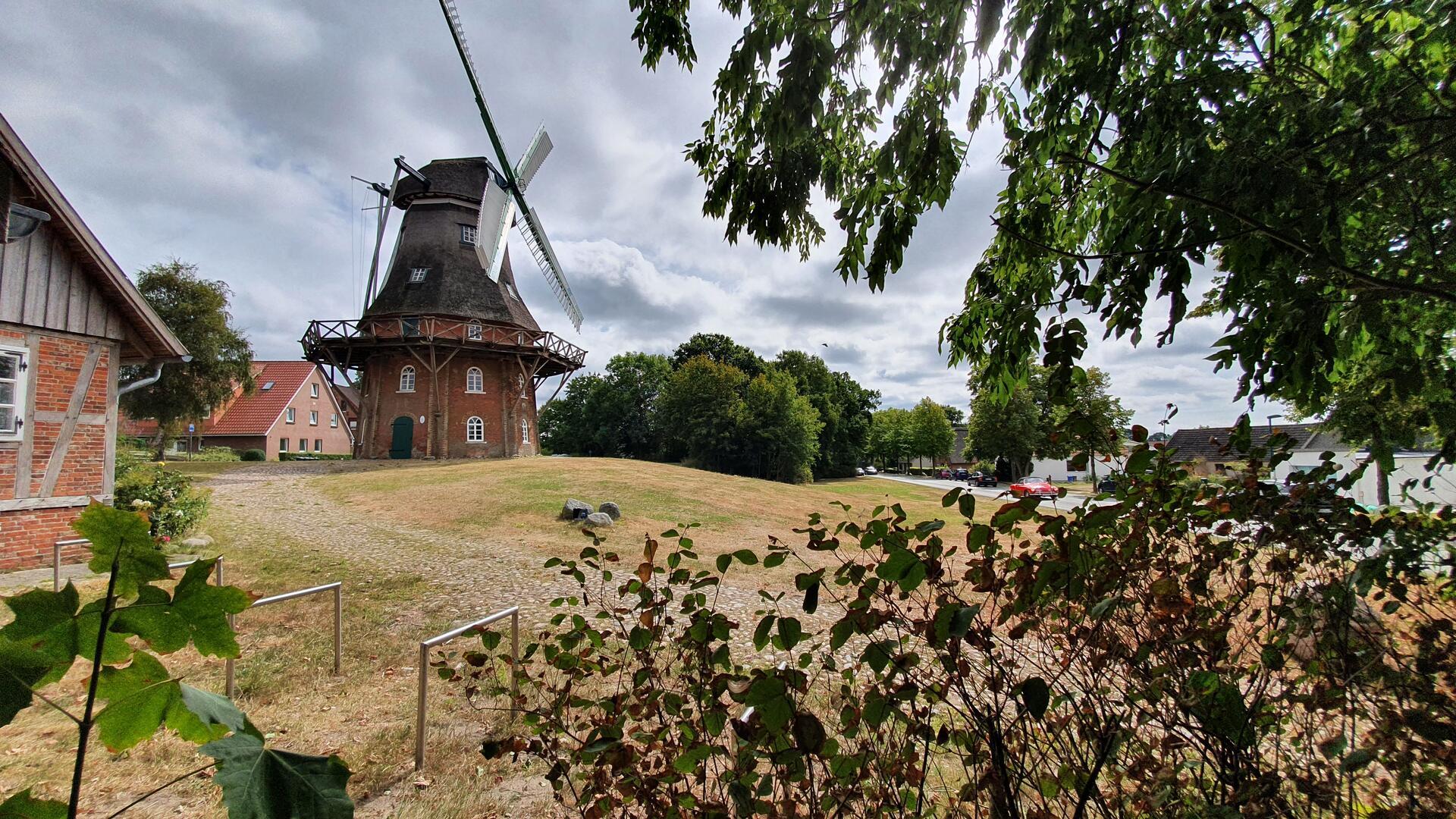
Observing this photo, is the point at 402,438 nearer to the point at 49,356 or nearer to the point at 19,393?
the point at 49,356

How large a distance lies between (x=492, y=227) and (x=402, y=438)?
11830 mm

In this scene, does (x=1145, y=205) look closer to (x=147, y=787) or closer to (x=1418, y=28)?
(x=1418, y=28)

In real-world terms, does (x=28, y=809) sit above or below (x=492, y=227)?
below

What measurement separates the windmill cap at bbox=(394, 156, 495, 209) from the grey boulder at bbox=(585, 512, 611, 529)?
80.6 ft

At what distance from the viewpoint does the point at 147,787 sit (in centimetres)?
388

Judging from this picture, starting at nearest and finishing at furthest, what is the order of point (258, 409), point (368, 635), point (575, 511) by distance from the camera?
point (368, 635) < point (575, 511) < point (258, 409)

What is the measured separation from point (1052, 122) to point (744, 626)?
21.5 ft

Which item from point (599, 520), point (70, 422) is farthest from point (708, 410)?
point (70, 422)

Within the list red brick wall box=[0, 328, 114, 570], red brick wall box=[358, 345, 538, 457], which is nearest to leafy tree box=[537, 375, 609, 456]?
red brick wall box=[358, 345, 538, 457]

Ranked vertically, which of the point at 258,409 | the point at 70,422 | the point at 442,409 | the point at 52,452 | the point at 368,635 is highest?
the point at 258,409

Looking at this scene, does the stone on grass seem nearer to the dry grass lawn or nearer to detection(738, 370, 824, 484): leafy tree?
the dry grass lawn

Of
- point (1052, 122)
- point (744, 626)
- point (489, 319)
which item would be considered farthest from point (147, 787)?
point (489, 319)

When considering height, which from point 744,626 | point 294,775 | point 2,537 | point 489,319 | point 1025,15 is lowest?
point 744,626

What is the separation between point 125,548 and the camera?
2.90ft
